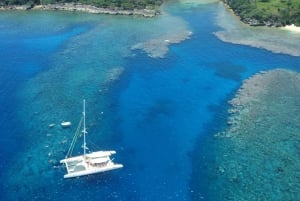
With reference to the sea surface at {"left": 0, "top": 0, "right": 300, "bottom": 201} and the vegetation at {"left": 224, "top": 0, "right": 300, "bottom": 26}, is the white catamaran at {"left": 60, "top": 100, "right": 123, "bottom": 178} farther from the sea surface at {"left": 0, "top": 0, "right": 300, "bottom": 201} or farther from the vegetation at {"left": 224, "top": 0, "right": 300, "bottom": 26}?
the vegetation at {"left": 224, "top": 0, "right": 300, "bottom": 26}

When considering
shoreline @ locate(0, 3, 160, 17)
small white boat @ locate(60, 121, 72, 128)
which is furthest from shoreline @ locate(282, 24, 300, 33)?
small white boat @ locate(60, 121, 72, 128)

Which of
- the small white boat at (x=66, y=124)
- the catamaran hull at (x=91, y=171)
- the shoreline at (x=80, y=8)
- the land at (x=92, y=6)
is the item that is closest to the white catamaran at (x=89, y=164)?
the catamaran hull at (x=91, y=171)

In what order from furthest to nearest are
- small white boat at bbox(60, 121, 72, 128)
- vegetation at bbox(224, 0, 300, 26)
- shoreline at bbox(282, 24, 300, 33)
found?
1. vegetation at bbox(224, 0, 300, 26)
2. shoreline at bbox(282, 24, 300, 33)
3. small white boat at bbox(60, 121, 72, 128)

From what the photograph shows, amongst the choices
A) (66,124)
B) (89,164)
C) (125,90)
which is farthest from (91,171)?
(125,90)

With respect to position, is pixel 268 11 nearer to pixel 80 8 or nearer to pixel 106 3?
pixel 106 3

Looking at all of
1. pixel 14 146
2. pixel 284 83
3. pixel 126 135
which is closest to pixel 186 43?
pixel 284 83

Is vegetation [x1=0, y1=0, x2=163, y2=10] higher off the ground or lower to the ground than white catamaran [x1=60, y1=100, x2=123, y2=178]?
higher

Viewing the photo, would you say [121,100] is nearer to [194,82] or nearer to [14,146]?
[194,82]

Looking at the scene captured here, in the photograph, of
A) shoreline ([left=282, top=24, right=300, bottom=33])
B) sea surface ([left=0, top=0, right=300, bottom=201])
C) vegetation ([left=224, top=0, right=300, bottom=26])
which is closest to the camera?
sea surface ([left=0, top=0, right=300, bottom=201])
